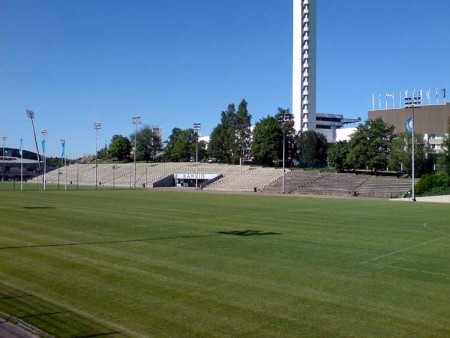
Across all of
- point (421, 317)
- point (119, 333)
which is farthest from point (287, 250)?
point (119, 333)

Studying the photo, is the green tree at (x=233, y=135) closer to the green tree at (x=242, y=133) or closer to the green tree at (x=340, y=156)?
the green tree at (x=242, y=133)

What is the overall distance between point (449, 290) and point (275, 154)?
97.5 metres

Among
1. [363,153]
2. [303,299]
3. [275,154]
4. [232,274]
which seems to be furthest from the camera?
[275,154]

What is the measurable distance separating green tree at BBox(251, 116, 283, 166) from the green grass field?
282ft

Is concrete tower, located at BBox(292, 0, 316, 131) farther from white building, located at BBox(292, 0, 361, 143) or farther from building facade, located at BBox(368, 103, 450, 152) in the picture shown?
building facade, located at BBox(368, 103, 450, 152)

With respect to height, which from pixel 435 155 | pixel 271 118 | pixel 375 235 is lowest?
pixel 375 235

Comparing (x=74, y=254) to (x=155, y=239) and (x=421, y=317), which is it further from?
(x=421, y=317)

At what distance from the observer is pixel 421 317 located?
29.5 feet

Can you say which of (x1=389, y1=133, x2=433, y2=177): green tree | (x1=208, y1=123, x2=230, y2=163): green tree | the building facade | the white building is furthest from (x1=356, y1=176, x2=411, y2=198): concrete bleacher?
the white building

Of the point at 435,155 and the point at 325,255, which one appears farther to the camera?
the point at 435,155

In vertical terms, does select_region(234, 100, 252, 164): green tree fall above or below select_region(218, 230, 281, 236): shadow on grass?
above

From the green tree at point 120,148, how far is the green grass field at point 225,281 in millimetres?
136437

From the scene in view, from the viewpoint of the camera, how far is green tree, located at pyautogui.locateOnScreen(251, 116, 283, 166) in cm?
10825

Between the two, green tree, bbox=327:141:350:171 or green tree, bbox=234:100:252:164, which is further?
green tree, bbox=234:100:252:164
